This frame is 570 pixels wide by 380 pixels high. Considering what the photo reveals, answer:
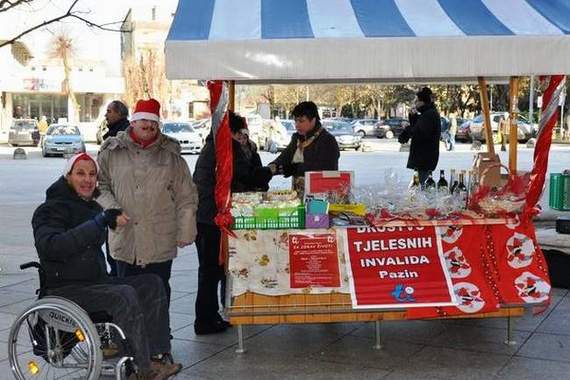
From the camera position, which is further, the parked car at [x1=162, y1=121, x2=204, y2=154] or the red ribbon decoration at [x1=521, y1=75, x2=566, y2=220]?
the parked car at [x1=162, y1=121, x2=204, y2=154]

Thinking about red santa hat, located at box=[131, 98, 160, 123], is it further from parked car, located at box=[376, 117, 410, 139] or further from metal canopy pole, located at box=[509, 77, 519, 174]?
parked car, located at box=[376, 117, 410, 139]

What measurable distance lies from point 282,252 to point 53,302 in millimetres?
1622

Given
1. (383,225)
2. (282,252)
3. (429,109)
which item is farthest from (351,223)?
(429,109)

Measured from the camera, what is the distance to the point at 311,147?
238 inches

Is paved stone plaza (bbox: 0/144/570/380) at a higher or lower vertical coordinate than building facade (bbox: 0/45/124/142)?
lower

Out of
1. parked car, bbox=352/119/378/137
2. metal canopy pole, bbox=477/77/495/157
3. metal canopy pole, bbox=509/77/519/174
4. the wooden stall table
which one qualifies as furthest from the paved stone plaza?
parked car, bbox=352/119/378/137

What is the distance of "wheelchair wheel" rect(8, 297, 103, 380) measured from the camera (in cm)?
376

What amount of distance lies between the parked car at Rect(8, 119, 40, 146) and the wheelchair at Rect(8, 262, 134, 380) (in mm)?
35437

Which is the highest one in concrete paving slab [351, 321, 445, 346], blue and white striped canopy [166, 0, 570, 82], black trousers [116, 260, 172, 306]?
blue and white striped canopy [166, 0, 570, 82]

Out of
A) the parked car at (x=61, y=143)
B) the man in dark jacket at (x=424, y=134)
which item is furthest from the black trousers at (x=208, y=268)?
the parked car at (x=61, y=143)

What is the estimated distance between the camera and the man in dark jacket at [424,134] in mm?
8852

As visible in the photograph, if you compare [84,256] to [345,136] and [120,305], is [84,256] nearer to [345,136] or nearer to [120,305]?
[120,305]

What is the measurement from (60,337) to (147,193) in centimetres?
108

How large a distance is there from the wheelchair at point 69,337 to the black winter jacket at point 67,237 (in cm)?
14
